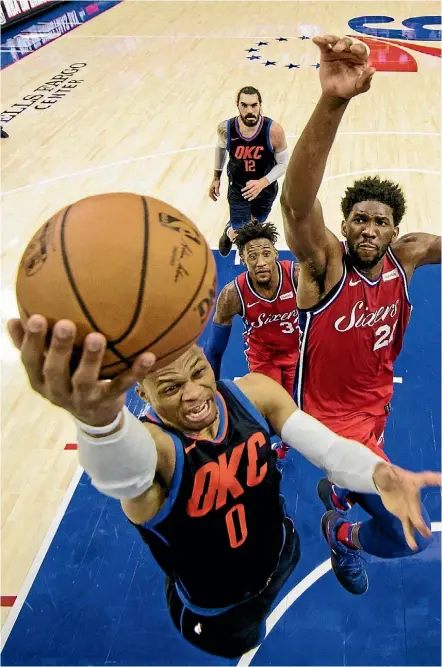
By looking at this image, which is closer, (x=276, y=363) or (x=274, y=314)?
(x=274, y=314)

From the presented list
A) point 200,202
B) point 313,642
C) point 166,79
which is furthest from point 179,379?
point 166,79

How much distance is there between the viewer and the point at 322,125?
83.8 inches

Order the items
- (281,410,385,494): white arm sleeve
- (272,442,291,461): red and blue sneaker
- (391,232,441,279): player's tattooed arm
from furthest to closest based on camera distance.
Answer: (272,442,291,461): red and blue sneaker → (391,232,441,279): player's tattooed arm → (281,410,385,494): white arm sleeve

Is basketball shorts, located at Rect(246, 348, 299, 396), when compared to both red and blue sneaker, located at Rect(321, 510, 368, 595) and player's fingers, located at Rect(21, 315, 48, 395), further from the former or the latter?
player's fingers, located at Rect(21, 315, 48, 395)

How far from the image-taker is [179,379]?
219 centimetres

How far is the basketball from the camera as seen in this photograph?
5.18ft

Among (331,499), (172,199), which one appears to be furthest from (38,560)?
(172,199)

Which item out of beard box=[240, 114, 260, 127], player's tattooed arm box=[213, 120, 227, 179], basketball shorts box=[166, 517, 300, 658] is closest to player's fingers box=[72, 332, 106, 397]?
basketball shorts box=[166, 517, 300, 658]

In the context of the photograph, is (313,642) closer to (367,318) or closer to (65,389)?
(367,318)

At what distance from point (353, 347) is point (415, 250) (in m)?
0.66

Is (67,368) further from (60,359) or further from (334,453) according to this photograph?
(334,453)

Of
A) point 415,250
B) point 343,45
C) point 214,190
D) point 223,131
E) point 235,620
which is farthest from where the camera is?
point 214,190

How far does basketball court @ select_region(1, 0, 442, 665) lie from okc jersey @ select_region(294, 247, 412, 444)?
3.30ft

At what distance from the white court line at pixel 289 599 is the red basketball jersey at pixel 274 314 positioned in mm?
1478
